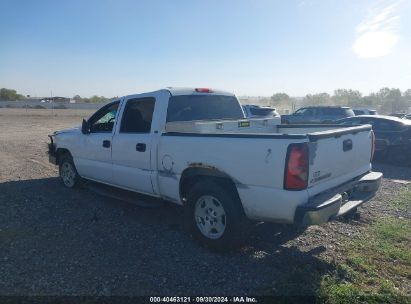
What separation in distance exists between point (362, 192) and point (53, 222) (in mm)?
4468

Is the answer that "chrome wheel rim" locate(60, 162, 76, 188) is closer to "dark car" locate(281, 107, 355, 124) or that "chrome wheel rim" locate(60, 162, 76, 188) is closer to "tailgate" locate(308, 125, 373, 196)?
"tailgate" locate(308, 125, 373, 196)

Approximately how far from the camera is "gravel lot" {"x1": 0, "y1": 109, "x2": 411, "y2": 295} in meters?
3.57

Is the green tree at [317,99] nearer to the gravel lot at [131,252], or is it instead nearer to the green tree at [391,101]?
the green tree at [391,101]

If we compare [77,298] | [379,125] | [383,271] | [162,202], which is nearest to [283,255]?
[383,271]

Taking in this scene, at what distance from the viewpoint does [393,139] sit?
10.0m

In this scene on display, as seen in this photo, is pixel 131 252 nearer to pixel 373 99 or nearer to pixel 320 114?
pixel 320 114

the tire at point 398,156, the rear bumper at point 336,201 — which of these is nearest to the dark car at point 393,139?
the tire at point 398,156

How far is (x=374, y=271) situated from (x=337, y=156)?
132 centimetres

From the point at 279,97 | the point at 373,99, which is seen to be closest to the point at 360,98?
the point at 373,99

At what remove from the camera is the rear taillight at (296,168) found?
11.2 feet

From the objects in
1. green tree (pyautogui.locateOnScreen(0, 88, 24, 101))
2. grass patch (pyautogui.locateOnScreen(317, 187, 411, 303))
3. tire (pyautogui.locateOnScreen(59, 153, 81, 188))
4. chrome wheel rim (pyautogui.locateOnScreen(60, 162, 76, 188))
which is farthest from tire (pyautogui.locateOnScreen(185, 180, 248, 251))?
green tree (pyautogui.locateOnScreen(0, 88, 24, 101))

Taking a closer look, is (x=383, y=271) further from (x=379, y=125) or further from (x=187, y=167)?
(x=379, y=125)

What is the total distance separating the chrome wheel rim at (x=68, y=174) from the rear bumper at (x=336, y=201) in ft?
16.8

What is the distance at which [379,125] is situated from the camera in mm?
10398
